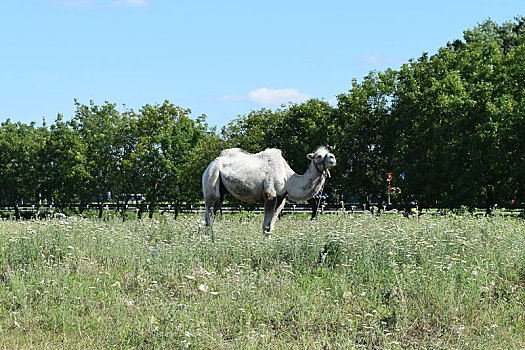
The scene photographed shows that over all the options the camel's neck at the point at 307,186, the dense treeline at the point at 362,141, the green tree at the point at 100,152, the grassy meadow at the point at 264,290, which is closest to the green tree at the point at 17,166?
the dense treeline at the point at 362,141

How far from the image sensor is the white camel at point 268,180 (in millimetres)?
13328

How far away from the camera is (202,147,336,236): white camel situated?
1333 centimetres

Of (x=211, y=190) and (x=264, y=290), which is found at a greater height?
(x=211, y=190)

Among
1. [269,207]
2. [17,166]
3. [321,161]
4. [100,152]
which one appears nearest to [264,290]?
[269,207]

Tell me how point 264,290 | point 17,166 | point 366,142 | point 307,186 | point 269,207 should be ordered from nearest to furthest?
point 264,290
point 269,207
point 307,186
point 366,142
point 17,166

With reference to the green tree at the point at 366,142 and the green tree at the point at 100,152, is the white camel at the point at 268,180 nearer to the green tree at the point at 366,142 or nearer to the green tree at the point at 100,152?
the green tree at the point at 366,142

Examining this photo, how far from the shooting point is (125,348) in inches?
266

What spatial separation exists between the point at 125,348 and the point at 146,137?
29262mm

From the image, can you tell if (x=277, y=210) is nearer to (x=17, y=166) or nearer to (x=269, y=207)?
(x=269, y=207)

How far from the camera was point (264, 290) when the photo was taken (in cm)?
875

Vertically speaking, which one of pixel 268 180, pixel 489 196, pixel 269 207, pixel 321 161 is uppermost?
pixel 321 161

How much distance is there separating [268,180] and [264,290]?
15.9 ft

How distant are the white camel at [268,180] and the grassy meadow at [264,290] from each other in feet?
4.44

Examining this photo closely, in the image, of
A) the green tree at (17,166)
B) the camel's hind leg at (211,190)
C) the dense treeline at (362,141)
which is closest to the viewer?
the camel's hind leg at (211,190)
